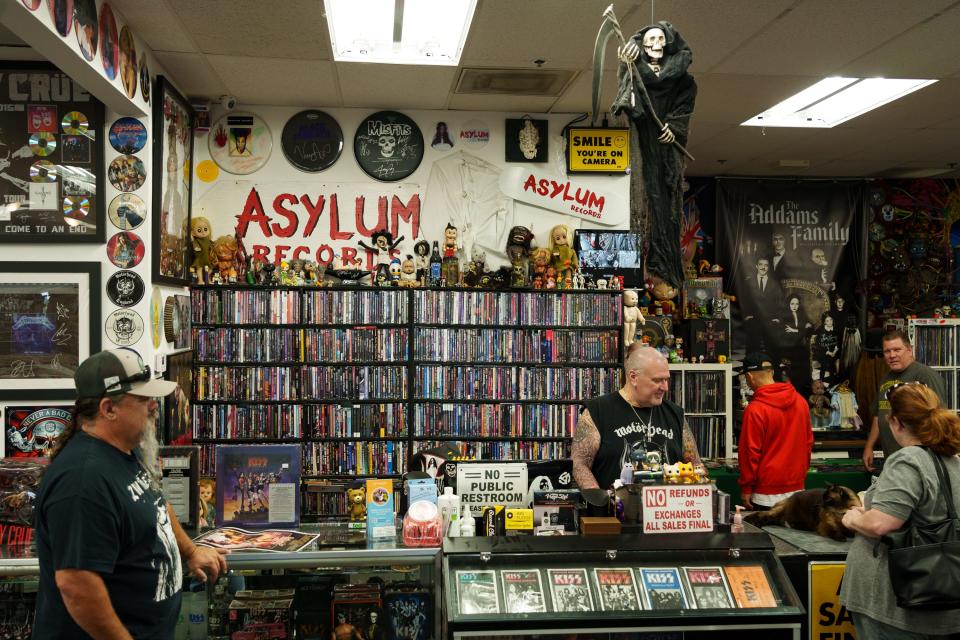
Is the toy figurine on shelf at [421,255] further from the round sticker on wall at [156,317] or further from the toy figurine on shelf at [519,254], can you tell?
the round sticker on wall at [156,317]

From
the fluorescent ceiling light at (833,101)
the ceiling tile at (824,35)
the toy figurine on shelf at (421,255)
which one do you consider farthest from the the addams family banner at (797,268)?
the toy figurine on shelf at (421,255)

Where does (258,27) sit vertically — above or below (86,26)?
above

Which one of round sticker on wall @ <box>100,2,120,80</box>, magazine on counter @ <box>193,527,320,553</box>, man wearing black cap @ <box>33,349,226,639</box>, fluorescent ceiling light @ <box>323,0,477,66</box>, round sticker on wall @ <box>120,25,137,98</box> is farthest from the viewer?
fluorescent ceiling light @ <box>323,0,477,66</box>

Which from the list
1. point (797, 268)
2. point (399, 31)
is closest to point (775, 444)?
point (399, 31)

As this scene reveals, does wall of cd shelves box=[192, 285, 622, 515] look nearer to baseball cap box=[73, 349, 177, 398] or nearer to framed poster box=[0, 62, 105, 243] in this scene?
framed poster box=[0, 62, 105, 243]

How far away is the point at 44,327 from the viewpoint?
411 centimetres

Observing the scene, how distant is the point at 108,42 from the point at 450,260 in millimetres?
2751

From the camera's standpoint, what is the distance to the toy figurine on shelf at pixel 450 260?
18.6ft

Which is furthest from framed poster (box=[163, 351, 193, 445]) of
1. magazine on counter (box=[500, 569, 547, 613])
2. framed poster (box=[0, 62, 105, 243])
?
magazine on counter (box=[500, 569, 547, 613])

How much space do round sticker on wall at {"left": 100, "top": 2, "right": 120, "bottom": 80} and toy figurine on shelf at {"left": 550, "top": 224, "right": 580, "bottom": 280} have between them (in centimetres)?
327

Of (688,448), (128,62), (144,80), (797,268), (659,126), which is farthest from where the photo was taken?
(797,268)

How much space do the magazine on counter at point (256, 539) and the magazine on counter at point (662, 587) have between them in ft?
3.88

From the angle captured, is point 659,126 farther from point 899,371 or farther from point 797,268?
point 797,268

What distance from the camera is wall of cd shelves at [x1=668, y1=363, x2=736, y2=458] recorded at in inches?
284
